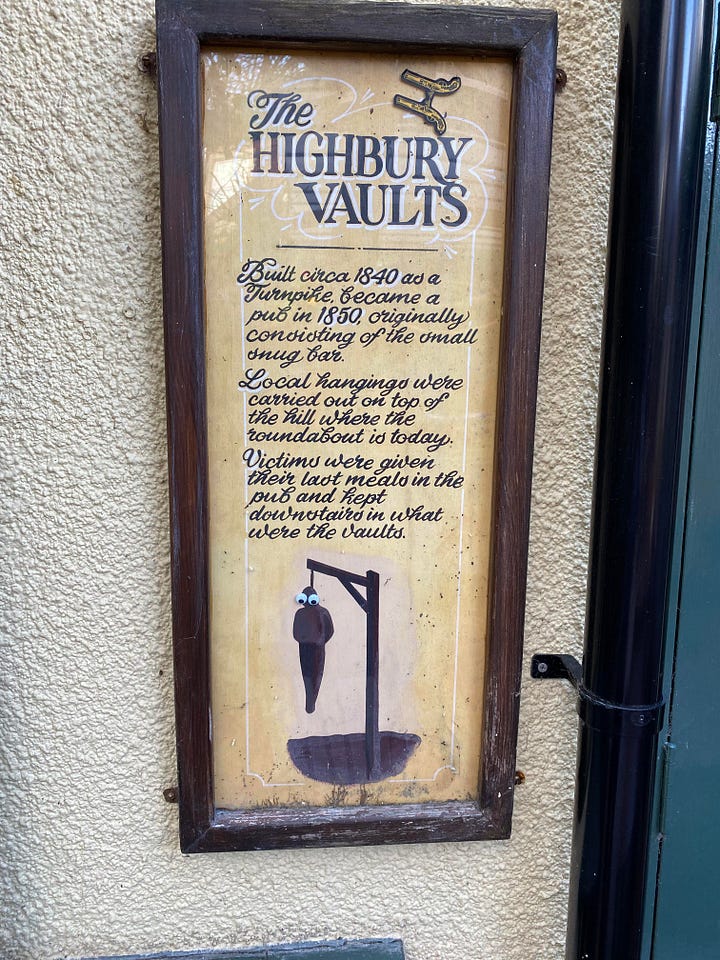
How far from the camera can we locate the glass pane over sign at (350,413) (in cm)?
86

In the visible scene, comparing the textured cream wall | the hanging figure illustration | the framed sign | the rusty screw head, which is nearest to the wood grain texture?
the textured cream wall

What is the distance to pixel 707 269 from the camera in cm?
89

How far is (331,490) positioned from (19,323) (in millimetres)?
479

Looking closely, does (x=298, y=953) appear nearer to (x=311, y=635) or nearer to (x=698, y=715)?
(x=311, y=635)

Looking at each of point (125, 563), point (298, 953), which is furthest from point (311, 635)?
point (298, 953)

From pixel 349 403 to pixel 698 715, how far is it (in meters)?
0.67

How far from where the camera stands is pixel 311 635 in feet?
3.12

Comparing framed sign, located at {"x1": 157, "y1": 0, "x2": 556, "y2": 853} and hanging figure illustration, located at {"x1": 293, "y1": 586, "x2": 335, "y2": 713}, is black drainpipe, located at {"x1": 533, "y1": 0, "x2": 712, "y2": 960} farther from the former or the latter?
hanging figure illustration, located at {"x1": 293, "y1": 586, "x2": 335, "y2": 713}

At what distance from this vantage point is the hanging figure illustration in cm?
94

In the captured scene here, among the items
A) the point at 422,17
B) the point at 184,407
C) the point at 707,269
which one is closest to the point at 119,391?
the point at 184,407

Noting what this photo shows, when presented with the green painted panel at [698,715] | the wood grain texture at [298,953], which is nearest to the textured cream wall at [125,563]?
the wood grain texture at [298,953]

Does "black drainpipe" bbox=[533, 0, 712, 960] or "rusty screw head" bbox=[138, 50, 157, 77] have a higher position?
"rusty screw head" bbox=[138, 50, 157, 77]

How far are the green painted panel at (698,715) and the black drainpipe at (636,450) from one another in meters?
0.07

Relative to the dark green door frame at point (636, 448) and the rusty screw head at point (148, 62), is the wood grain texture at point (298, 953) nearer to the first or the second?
the dark green door frame at point (636, 448)
